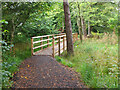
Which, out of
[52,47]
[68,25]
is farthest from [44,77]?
[52,47]

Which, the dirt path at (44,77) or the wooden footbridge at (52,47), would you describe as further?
the wooden footbridge at (52,47)

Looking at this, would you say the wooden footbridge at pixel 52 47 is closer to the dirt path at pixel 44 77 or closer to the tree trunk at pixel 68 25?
the tree trunk at pixel 68 25

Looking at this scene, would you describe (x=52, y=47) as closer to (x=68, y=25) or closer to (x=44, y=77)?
(x=68, y=25)

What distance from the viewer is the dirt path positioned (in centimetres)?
305

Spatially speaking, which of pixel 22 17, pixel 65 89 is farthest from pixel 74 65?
pixel 22 17

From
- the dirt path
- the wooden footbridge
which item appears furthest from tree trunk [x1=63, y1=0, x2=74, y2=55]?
the dirt path

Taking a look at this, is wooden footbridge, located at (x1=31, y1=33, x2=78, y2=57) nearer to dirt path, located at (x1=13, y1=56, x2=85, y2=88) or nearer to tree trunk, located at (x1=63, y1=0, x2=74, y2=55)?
tree trunk, located at (x1=63, y1=0, x2=74, y2=55)

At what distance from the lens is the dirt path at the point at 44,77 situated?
10.0ft

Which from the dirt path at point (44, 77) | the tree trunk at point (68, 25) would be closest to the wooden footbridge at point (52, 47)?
the tree trunk at point (68, 25)

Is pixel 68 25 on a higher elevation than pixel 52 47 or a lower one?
higher

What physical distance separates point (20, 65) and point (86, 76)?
2.43 meters

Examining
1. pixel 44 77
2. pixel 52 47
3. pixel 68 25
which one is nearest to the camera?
pixel 44 77

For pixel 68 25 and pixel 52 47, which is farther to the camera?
pixel 52 47

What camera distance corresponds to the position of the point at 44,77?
3432 mm
